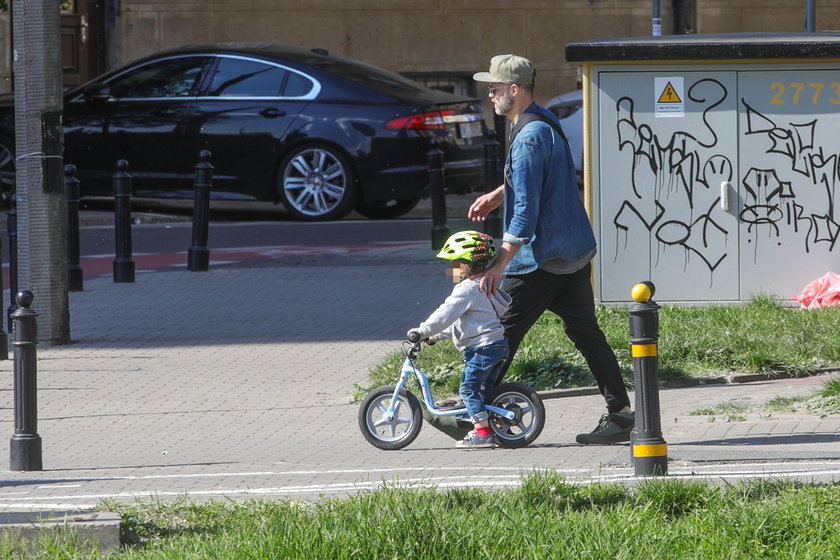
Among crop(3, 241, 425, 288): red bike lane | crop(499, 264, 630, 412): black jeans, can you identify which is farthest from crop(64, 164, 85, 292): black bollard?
crop(499, 264, 630, 412): black jeans

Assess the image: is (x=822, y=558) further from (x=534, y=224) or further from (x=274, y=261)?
(x=274, y=261)

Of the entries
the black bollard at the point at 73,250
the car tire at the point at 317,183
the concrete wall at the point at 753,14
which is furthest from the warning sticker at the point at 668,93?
the concrete wall at the point at 753,14

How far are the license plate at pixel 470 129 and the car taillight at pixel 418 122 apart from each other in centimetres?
42

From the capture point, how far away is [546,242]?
7.29 m

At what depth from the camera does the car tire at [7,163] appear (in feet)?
Answer: 60.1

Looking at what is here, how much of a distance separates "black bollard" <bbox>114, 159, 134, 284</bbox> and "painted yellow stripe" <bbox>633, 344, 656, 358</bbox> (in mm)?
7701

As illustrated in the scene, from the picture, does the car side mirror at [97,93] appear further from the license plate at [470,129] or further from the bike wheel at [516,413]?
the bike wheel at [516,413]

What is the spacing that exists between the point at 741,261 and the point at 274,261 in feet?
17.2

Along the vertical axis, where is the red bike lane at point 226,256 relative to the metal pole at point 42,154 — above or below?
below

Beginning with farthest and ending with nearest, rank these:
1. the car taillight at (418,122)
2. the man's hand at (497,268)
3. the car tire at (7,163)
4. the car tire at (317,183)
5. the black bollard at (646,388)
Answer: the car tire at (7,163) → the car tire at (317,183) → the car taillight at (418,122) → the man's hand at (497,268) → the black bollard at (646,388)

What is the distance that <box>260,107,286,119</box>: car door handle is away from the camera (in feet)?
55.3

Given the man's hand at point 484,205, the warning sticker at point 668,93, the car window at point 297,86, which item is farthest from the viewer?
the car window at point 297,86

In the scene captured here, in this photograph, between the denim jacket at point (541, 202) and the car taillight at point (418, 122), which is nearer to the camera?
the denim jacket at point (541, 202)

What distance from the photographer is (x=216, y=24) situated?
25.9m
